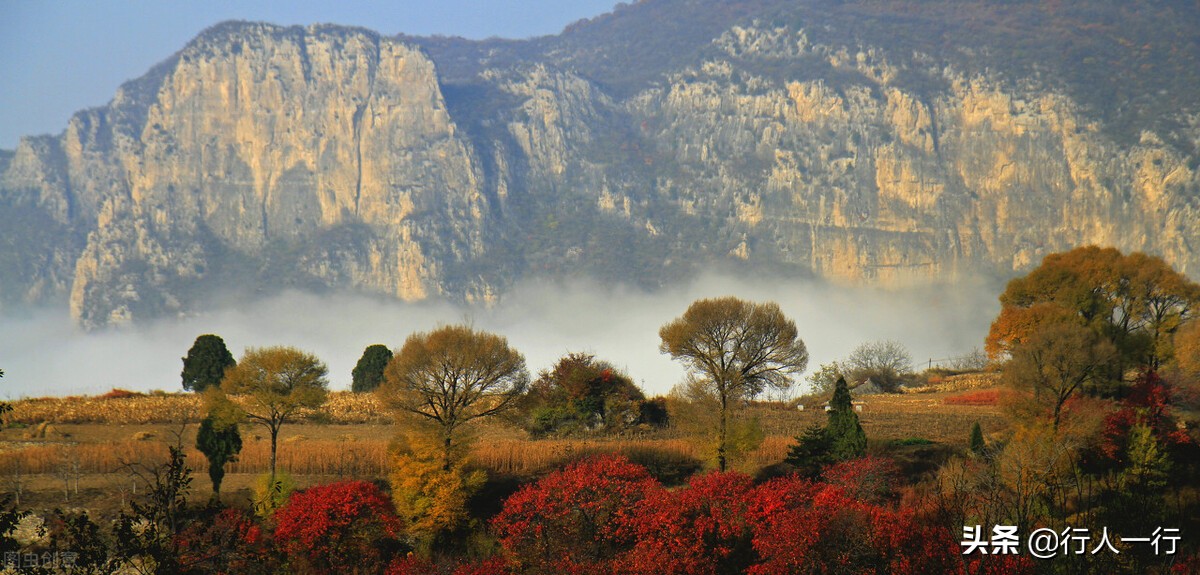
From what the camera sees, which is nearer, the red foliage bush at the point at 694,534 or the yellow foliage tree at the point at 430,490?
the red foliage bush at the point at 694,534

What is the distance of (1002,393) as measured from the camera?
48.6 metres

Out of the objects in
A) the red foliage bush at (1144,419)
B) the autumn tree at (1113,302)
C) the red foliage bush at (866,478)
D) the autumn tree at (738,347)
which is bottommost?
the red foliage bush at (866,478)

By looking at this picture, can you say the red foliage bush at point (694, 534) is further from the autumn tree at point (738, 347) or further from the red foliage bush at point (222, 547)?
the red foliage bush at point (222, 547)

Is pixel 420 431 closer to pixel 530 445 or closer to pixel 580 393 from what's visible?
pixel 530 445

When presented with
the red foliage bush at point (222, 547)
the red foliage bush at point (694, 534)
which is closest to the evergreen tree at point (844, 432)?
the red foliage bush at point (694, 534)

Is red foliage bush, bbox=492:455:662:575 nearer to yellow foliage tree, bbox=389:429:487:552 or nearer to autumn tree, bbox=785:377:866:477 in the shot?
yellow foliage tree, bbox=389:429:487:552

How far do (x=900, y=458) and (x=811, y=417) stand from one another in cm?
1670

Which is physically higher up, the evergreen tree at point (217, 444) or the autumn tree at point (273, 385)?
the autumn tree at point (273, 385)

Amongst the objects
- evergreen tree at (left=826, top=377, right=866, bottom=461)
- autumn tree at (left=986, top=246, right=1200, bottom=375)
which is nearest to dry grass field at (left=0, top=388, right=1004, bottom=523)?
evergreen tree at (left=826, top=377, right=866, bottom=461)

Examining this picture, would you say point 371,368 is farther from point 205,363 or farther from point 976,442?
point 976,442

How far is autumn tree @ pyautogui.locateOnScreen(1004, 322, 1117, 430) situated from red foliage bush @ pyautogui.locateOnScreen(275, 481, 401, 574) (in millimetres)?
27580

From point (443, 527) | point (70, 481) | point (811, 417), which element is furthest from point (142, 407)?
point (811, 417)

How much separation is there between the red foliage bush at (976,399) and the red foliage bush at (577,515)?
111ft

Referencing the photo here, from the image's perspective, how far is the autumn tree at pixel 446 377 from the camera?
44.1 metres
